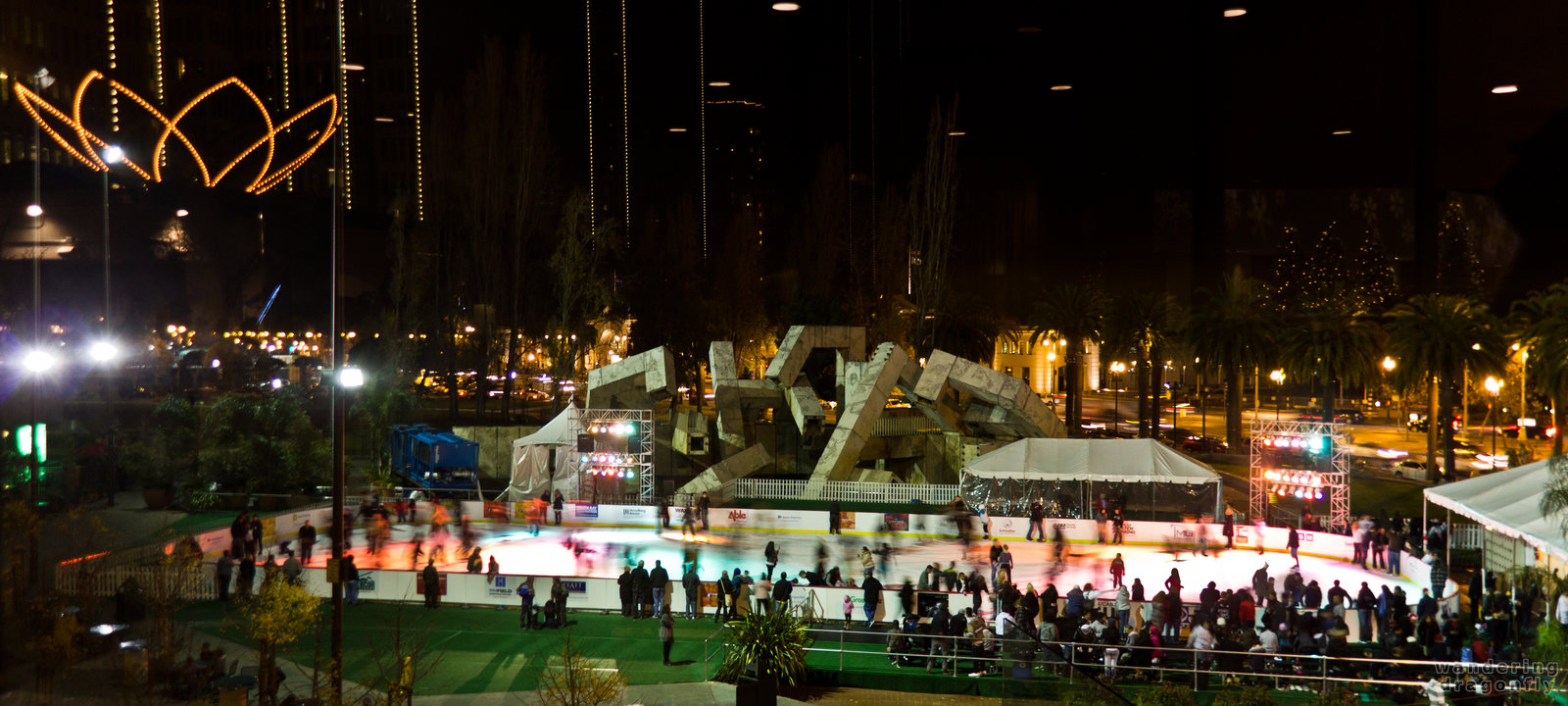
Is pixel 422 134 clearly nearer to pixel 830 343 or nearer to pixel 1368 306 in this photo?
pixel 830 343

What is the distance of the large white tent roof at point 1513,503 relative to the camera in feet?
51.8

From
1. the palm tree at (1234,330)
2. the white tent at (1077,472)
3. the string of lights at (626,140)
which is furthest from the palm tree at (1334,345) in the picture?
the string of lights at (626,140)

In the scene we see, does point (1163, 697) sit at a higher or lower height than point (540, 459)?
lower

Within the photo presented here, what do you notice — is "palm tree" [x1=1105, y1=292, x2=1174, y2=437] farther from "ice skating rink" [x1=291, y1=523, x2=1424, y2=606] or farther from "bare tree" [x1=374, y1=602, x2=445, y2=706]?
"bare tree" [x1=374, y1=602, x2=445, y2=706]

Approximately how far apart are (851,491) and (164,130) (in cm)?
2365

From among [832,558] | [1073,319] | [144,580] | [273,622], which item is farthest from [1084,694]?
[1073,319]

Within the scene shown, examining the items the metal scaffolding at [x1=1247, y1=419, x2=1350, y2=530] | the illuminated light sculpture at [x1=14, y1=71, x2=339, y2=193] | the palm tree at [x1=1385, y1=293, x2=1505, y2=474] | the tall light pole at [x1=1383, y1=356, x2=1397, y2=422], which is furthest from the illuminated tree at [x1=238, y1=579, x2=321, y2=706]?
the tall light pole at [x1=1383, y1=356, x2=1397, y2=422]

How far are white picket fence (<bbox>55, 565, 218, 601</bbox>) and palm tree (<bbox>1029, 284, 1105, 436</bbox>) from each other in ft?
119

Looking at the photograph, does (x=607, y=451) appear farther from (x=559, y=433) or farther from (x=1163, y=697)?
(x=1163, y=697)

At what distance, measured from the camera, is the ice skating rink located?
74.3ft

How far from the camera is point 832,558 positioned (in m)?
24.6

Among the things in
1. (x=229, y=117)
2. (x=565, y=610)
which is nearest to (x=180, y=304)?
(x=229, y=117)

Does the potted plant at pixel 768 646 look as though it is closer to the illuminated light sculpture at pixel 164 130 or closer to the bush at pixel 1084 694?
the bush at pixel 1084 694

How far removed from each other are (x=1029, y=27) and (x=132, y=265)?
34.0m
